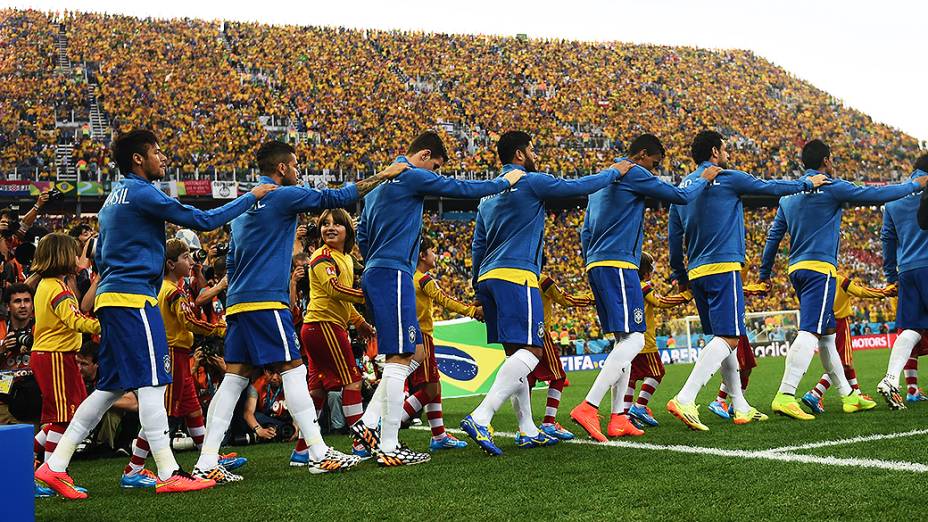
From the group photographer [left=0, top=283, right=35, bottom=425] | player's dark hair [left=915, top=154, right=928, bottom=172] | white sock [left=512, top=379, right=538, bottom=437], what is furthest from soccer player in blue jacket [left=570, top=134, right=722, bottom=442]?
photographer [left=0, top=283, right=35, bottom=425]

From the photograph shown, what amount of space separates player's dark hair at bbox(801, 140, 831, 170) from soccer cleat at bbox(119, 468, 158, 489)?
248 inches

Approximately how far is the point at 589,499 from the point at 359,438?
230 centimetres

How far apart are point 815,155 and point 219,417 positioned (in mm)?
5907

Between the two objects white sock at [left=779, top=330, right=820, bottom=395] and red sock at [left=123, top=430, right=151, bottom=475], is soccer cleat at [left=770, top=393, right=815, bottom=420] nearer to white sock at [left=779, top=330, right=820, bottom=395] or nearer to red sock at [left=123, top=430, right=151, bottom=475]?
white sock at [left=779, top=330, right=820, bottom=395]

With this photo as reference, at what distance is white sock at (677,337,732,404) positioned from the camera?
7359 millimetres

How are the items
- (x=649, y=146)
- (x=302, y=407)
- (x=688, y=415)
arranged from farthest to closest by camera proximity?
(x=649, y=146), (x=688, y=415), (x=302, y=407)

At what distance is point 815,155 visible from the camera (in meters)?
8.47

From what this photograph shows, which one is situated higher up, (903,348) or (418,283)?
(418,283)

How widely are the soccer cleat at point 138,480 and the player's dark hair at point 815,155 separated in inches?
Answer: 248

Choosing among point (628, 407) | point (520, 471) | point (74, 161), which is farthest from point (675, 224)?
point (74, 161)

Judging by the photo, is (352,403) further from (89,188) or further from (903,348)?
(89,188)

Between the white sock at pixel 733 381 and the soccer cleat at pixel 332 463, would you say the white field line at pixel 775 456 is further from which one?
the soccer cleat at pixel 332 463

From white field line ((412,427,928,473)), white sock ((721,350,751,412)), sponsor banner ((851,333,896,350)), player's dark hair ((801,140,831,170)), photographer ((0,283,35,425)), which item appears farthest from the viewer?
sponsor banner ((851,333,896,350))

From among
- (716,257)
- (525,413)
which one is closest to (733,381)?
(716,257)
